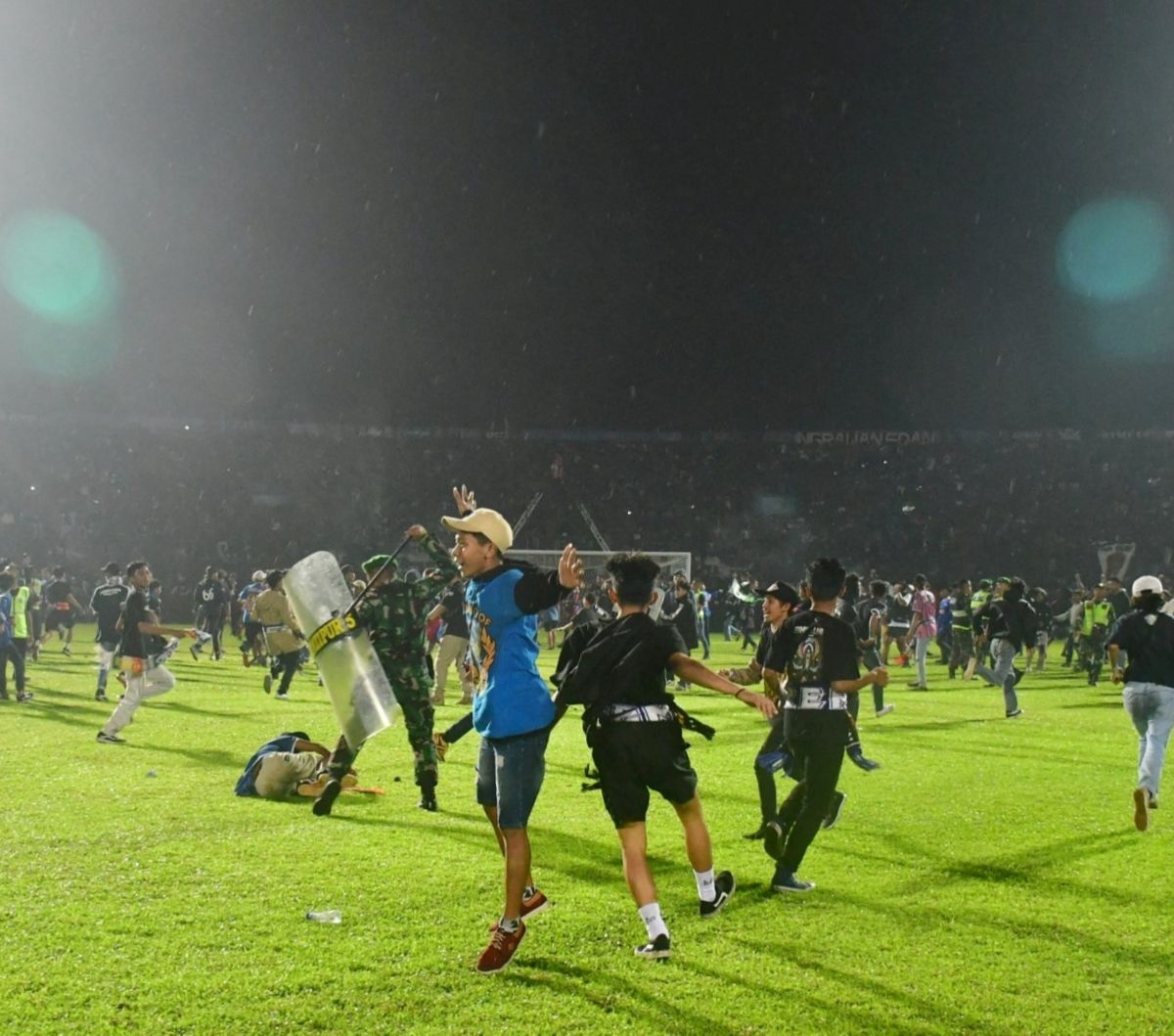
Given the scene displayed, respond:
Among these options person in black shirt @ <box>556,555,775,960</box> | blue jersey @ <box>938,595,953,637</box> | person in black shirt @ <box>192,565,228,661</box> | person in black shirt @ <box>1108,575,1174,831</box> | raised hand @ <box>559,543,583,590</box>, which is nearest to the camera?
raised hand @ <box>559,543,583,590</box>

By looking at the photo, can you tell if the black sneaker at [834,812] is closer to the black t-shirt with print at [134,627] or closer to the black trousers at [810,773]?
the black trousers at [810,773]

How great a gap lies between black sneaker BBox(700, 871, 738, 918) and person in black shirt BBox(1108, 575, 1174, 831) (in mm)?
4259

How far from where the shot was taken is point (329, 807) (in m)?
8.73

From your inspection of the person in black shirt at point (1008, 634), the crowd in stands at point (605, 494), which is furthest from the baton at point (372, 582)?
the crowd in stands at point (605, 494)

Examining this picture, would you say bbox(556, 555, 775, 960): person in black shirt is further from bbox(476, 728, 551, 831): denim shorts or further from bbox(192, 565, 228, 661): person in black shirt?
bbox(192, 565, 228, 661): person in black shirt

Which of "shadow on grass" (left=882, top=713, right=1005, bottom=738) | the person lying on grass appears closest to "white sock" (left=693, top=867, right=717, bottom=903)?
the person lying on grass

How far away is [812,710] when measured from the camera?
266 inches

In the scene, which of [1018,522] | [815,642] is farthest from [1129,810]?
[1018,522]

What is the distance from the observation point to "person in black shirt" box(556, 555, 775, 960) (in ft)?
17.8

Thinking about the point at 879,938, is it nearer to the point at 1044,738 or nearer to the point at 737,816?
the point at 737,816

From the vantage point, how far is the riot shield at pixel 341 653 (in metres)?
6.79

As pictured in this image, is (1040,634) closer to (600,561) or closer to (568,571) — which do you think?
(600,561)

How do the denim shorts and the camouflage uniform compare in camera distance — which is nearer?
the denim shorts

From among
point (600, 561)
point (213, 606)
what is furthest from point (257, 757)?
point (600, 561)
